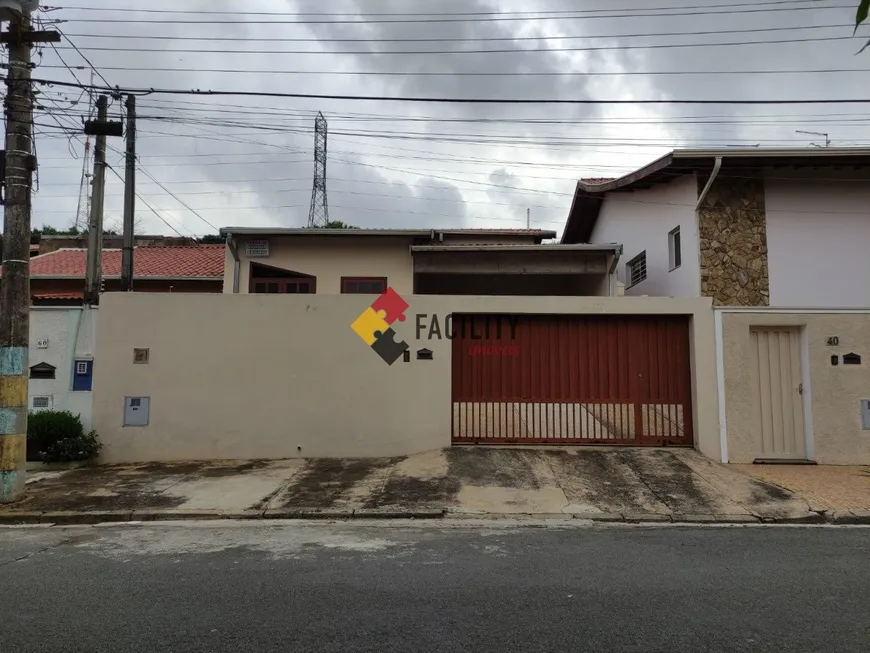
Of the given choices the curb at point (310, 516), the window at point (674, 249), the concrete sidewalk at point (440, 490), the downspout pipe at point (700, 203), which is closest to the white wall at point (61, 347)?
the concrete sidewalk at point (440, 490)

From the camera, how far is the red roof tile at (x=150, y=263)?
17.2m

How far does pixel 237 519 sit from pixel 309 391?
301 cm

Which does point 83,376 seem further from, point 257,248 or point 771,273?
point 771,273

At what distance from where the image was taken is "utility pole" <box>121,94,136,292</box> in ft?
41.9

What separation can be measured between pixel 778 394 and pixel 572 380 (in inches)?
126

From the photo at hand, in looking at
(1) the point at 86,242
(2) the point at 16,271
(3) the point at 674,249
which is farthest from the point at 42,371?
(1) the point at 86,242

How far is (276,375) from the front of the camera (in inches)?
368

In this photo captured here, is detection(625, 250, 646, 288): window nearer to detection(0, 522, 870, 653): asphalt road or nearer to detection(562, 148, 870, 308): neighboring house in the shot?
detection(562, 148, 870, 308): neighboring house

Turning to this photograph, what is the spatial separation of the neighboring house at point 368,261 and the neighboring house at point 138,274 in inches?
139

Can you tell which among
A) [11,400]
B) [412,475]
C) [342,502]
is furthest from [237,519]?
[11,400]

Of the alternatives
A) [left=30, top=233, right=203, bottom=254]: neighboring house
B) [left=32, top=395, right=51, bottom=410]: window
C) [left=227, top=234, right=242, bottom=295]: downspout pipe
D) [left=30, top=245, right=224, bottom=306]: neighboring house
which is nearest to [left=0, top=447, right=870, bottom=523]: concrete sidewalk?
[left=32, top=395, right=51, bottom=410]: window

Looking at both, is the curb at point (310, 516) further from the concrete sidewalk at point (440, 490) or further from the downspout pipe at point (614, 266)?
the downspout pipe at point (614, 266)

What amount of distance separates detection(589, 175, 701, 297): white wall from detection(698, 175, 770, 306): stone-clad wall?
248 mm

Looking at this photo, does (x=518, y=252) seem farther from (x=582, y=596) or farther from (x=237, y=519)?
(x=582, y=596)
